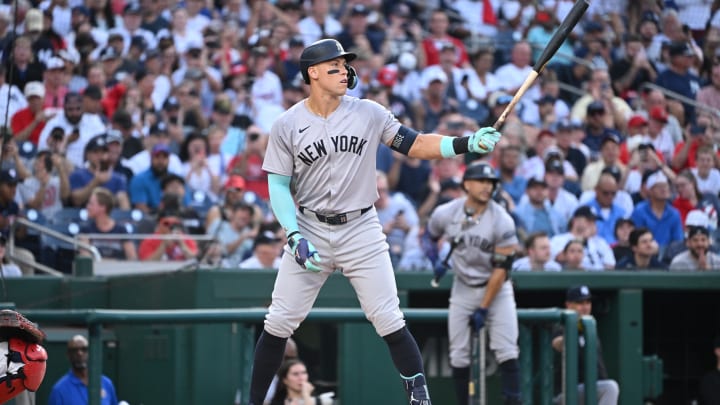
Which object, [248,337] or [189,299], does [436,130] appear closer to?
[189,299]

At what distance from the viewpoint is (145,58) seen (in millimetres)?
12555

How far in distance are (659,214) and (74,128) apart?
533 centimetres

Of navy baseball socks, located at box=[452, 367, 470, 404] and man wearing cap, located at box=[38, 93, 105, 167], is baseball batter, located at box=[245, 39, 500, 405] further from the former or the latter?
man wearing cap, located at box=[38, 93, 105, 167]

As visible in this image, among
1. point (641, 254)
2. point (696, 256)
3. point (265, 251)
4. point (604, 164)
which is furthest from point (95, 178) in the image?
point (696, 256)

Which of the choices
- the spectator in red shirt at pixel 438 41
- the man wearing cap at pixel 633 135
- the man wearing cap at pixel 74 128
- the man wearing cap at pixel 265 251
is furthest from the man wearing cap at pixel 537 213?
the man wearing cap at pixel 74 128

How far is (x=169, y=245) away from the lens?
1029cm

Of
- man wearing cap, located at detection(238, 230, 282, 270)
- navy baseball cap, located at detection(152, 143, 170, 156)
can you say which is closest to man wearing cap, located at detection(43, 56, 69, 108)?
navy baseball cap, located at detection(152, 143, 170, 156)

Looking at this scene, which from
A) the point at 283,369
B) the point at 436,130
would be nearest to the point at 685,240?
the point at 436,130

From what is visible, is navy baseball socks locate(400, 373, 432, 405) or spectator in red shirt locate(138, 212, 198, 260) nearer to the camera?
navy baseball socks locate(400, 373, 432, 405)

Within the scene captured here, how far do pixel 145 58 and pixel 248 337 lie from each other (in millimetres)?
6024

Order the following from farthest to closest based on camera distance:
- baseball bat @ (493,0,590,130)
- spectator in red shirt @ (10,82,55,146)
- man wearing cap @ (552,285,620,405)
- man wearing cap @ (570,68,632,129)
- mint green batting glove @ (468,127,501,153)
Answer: man wearing cap @ (570,68,632,129) < spectator in red shirt @ (10,82,55,146) < man wearing cap @ (552,285,620,405) < baseball bat @ (493,0,590,130) < mint green batting glove @ (468,127,501,153)

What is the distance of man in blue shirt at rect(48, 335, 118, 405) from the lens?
25.4 ft

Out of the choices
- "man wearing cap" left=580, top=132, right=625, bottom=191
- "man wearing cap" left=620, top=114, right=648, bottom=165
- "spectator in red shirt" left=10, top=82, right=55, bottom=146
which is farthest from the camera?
"man wearing cap" left=620, top=114, right=648, bottom=165

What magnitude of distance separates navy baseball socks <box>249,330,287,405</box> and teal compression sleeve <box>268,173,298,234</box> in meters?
0.57
